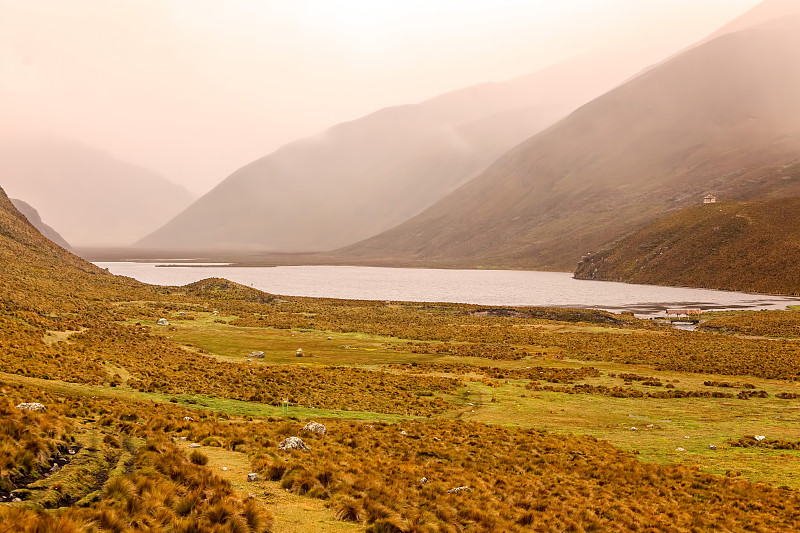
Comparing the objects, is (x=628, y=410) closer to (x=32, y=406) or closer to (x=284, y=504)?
(x=284, y=504)

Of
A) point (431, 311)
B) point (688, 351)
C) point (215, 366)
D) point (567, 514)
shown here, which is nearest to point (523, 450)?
point (567, 514)

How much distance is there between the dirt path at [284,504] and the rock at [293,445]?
75.3 inches

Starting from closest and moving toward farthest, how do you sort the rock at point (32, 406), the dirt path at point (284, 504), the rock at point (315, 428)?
the dirt path at point (284, 504) < the rock at point (32, 406) < the rock at point (315, 428)

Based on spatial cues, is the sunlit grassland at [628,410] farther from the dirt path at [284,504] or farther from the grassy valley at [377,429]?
the dirt path at [284,504]

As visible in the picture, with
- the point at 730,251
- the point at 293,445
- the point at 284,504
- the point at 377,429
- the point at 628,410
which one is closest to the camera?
the point at 284,504

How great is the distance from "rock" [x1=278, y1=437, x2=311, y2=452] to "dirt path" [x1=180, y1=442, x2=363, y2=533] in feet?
6.28

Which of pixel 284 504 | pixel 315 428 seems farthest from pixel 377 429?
pixel 284 504

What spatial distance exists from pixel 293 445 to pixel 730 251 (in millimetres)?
180225

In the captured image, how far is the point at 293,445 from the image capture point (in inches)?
695

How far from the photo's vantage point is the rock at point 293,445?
17.5 meters

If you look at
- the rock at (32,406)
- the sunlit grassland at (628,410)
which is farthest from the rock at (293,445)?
the sunlit grassland at (628,410)

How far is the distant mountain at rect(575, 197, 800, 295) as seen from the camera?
144000 millimetres

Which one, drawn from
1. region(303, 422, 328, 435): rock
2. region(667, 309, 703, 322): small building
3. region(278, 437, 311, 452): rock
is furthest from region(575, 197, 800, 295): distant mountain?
region(278, 437, 311, 452): rock

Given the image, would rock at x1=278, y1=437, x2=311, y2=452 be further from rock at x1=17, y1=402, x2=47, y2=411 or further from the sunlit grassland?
the sunlit grassland
